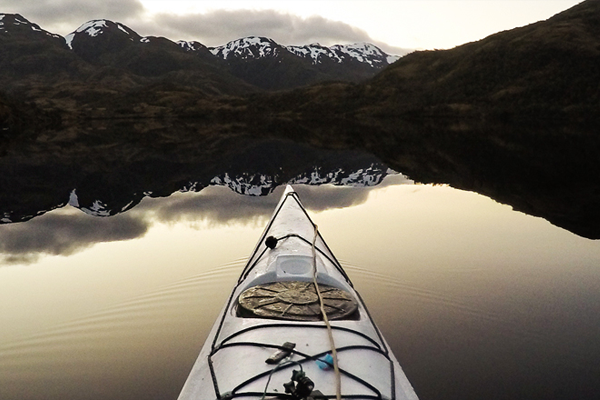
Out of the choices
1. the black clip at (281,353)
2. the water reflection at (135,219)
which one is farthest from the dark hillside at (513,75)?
the black clip at (281,353)

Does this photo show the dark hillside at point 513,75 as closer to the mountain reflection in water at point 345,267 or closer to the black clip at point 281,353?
the mountain reflection in water at point 345,267

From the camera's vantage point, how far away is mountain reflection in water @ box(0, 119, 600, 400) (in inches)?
296

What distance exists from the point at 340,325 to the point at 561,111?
275ft

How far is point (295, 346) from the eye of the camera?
5.51m

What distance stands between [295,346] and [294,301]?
1427mm

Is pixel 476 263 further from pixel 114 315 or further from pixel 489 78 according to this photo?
pixel 489 78

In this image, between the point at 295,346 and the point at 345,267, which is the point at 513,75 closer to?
the point at 345,267

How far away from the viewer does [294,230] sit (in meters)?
10.9

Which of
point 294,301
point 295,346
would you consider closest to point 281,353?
point 295,346

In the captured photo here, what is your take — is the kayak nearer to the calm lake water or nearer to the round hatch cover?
the round hatch cover

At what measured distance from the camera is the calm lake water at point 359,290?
739 cm

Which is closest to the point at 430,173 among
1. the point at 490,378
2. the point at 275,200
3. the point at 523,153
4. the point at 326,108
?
the point at 523,153

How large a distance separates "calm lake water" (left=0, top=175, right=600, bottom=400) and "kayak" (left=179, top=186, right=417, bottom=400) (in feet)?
5.04

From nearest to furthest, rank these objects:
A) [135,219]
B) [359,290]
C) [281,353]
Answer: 1. [281,353]
2. [359,290]
3. [135,219]
